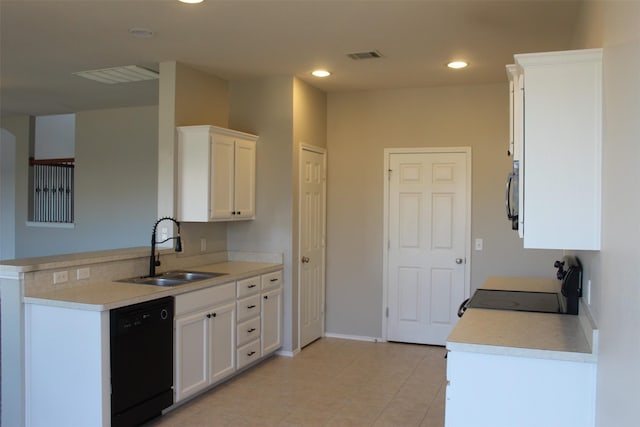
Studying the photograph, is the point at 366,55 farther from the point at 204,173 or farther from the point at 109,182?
the point at 109,182

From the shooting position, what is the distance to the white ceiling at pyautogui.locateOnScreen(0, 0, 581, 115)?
3.25m

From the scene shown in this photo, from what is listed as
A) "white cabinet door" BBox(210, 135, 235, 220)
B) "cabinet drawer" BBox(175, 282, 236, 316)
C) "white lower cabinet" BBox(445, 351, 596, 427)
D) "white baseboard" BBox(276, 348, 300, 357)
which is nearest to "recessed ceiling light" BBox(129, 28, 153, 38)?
"white cabinet door" BBox(210, 135, 235, 220)

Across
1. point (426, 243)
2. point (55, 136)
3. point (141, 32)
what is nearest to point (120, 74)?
point (141, 32)

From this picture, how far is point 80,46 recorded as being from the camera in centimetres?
410

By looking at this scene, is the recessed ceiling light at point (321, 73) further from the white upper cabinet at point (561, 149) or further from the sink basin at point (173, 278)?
the white upper cabinet at point (561, 149)

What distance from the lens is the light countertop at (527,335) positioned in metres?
2.23

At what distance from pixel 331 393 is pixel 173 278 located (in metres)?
1.51

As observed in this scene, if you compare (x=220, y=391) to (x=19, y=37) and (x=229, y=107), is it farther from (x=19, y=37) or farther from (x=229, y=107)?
(x=19, y=37)

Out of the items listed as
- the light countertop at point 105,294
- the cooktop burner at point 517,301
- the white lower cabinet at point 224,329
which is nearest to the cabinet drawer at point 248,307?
the white lower cabinet at point 224,329

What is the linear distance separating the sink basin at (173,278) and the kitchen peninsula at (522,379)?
86.2 inches

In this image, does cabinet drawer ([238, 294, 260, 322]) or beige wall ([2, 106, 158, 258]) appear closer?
cabinet drawer ([238, 294, 260, 322])

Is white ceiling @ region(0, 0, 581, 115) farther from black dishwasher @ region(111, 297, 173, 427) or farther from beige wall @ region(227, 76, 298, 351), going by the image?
black dishwasher @ region(111, 297, 173, 427)

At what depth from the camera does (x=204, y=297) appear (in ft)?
12.8

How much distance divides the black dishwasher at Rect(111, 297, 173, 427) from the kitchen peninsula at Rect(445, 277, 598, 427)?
75.0 inches
